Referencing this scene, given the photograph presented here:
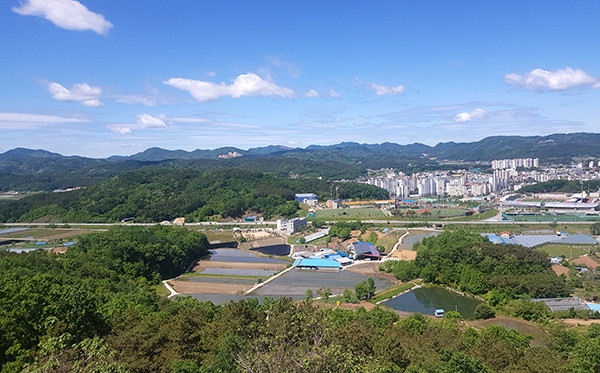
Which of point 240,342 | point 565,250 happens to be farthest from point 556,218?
point 240,342

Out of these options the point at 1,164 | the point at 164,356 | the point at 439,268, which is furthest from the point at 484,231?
the point at 1,164

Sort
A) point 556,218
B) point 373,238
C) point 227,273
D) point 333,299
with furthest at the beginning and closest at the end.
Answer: point 556,218
point 373,238
point 227,273
point 333,299

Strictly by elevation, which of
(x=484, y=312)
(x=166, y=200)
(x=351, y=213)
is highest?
(x=166, y=200)

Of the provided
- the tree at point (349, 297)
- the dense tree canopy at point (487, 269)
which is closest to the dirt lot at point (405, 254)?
the dense tree canopy at point (487, 269)

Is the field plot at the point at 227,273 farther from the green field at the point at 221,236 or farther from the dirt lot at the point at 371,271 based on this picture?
the dirt lot at the point at 371,271

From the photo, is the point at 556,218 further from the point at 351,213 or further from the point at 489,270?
the point at 489,270

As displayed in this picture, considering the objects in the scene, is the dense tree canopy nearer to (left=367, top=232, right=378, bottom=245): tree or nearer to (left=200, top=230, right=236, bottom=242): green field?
(left=367, top=232, right=378, bottom=245): tree

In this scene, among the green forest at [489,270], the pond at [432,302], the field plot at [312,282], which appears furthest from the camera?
the field plot at [312,282]
